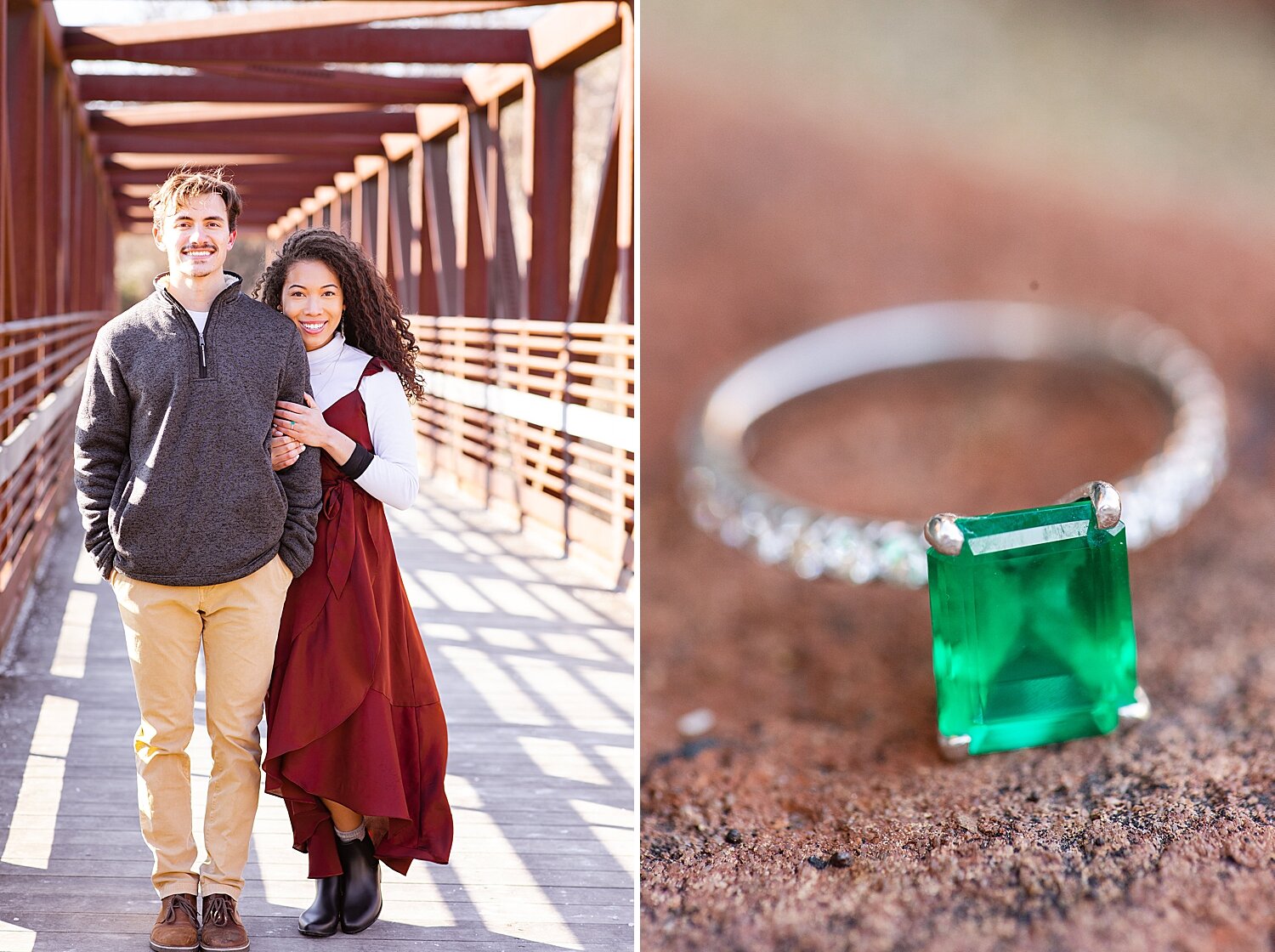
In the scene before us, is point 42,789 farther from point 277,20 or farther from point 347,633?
point 277,20

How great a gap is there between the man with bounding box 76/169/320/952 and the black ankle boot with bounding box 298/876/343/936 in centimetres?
7

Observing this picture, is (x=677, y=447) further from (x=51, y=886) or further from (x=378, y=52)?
(x=378, y=52)

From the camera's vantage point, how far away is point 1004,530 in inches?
30.7

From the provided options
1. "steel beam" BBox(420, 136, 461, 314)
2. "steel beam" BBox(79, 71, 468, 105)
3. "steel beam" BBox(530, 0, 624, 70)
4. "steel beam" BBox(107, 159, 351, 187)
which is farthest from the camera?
"steel beam" BBox(107, 159, 351, 187)

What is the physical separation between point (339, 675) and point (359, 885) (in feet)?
0.76

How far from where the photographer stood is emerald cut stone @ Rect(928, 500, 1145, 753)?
30.7 inches

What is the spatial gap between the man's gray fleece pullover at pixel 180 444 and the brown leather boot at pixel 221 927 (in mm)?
325

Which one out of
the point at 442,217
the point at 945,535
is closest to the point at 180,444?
the point at 945,535

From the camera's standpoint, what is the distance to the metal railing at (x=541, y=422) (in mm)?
3086

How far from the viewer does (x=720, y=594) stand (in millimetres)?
1420

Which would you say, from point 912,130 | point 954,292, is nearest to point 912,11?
point 912,130

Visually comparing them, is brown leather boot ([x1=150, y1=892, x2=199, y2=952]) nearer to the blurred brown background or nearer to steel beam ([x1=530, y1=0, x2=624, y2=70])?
the blurred brown background

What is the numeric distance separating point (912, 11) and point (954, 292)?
962mm

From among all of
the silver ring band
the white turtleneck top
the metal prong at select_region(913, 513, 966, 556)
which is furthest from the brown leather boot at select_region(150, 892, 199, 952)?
the metal prong at select_region(913, 513, 966, 556)
